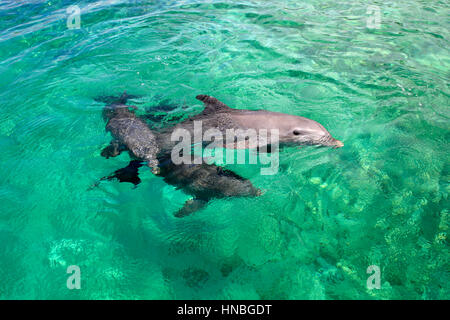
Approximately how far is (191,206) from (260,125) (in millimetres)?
1932

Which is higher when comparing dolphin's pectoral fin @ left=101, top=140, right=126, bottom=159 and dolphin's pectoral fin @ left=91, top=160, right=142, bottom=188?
dolphin's pectoral fin @ left=101, top=140, right=126, bottom=159

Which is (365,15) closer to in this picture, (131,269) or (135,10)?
(135,10)

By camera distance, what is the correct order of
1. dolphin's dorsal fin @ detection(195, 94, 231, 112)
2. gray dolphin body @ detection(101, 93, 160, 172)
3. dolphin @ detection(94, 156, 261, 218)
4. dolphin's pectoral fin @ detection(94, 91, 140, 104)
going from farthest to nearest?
dolphin's pectoral fin @ detection(94, 91, 140, 104) → dolphin's dorsal fin @ detection(195, 94, 231, 112) → gray dolphin body @ detection(101, 93, 160, 172) → dolphin @ detection(94, 156, 261, 218)

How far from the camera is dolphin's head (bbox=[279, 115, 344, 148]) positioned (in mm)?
4914

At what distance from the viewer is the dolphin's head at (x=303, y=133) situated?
4.91 m

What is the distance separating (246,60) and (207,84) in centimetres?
157

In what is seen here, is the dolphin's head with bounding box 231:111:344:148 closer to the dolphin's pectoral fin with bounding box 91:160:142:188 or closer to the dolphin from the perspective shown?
the dolphin

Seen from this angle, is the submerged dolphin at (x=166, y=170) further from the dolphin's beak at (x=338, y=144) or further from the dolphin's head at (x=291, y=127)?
the dolphin's beak at (x=338, y=144)

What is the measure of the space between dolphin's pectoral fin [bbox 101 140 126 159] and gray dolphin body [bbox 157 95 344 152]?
72 cm

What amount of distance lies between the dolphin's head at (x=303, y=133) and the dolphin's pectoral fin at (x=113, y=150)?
290cm

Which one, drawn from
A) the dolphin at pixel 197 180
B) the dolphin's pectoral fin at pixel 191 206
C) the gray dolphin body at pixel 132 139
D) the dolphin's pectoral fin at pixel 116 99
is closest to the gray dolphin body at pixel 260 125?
the gray dolphin body at pixel 132 139

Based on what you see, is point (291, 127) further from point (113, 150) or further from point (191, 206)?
point (113, 150)

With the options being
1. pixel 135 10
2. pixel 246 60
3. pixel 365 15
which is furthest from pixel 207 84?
pixel 365 15

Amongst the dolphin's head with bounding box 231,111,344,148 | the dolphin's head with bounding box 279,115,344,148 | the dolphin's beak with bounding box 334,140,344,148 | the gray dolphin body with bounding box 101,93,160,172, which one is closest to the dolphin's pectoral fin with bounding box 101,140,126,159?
the gray dolphin body with bounding box 101,93,160,172
